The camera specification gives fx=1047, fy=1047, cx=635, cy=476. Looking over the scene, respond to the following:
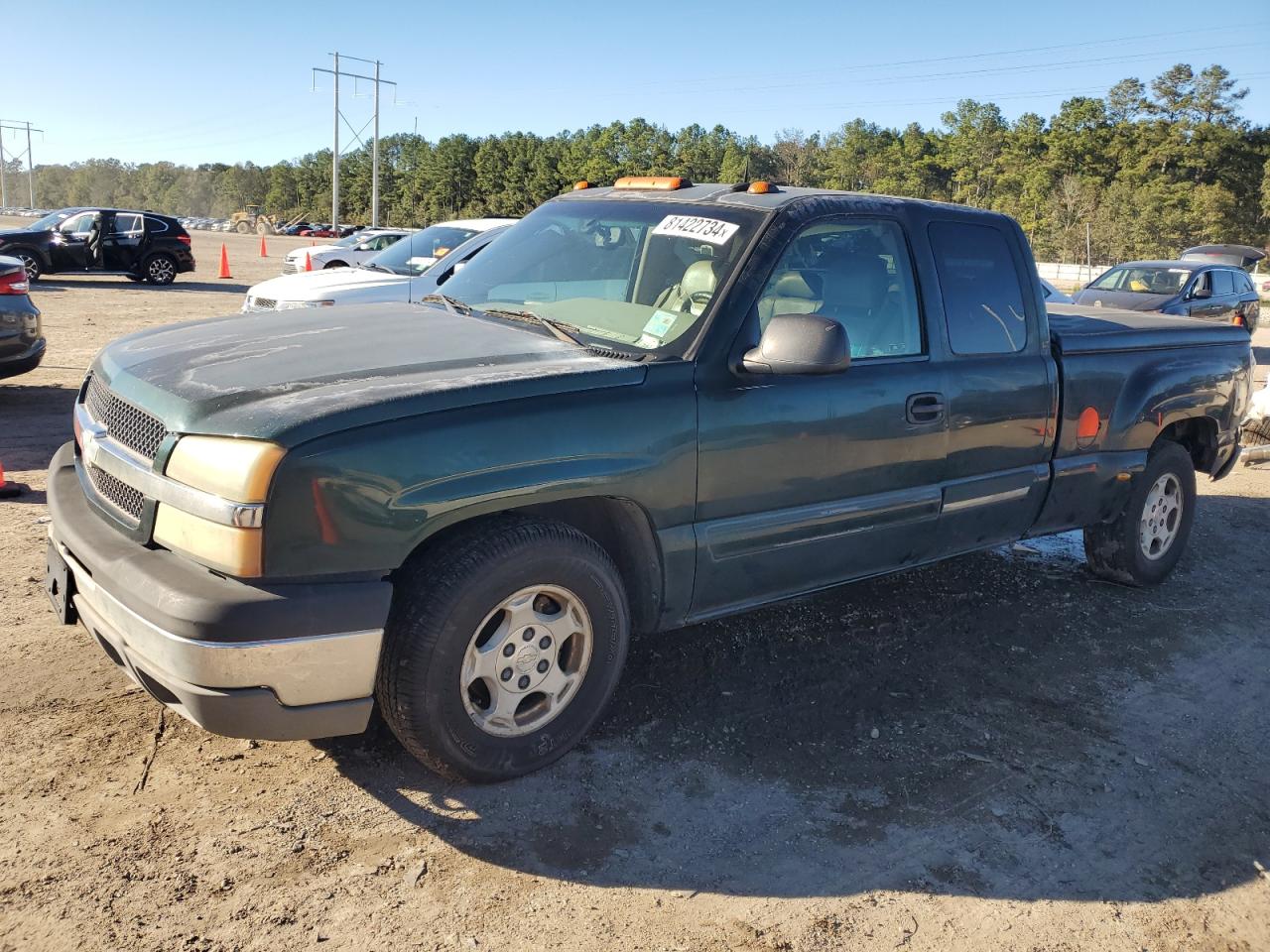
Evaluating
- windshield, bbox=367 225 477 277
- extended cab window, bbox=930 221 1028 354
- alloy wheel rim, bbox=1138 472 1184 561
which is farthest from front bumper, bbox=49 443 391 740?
windshield, bbox=367 225 477 277

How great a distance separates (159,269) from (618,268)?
2073 centimetres

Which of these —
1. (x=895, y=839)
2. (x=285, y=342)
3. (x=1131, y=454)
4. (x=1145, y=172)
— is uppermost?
(x=1145, y=172)

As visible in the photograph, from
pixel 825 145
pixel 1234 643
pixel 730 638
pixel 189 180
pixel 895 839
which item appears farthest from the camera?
pixel 189 180

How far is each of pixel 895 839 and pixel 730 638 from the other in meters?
1.50

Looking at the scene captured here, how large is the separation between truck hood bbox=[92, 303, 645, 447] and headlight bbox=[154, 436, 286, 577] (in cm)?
4

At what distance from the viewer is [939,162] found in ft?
265

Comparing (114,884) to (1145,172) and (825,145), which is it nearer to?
(1145,172)

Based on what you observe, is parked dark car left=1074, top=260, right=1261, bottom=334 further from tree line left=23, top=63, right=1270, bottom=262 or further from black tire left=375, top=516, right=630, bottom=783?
tree line left=23, top=63, right=1270, bottom=262

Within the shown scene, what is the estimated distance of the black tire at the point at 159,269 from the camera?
71.3 feet

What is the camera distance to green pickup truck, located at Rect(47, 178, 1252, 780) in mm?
2775

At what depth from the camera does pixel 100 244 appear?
21.1m

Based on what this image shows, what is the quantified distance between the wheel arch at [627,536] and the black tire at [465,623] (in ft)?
0.43

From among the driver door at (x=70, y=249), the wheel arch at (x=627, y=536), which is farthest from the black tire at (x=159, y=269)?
the wheel arch at (x=627, y=536)

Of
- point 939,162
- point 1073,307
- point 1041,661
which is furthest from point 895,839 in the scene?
point 939,162
